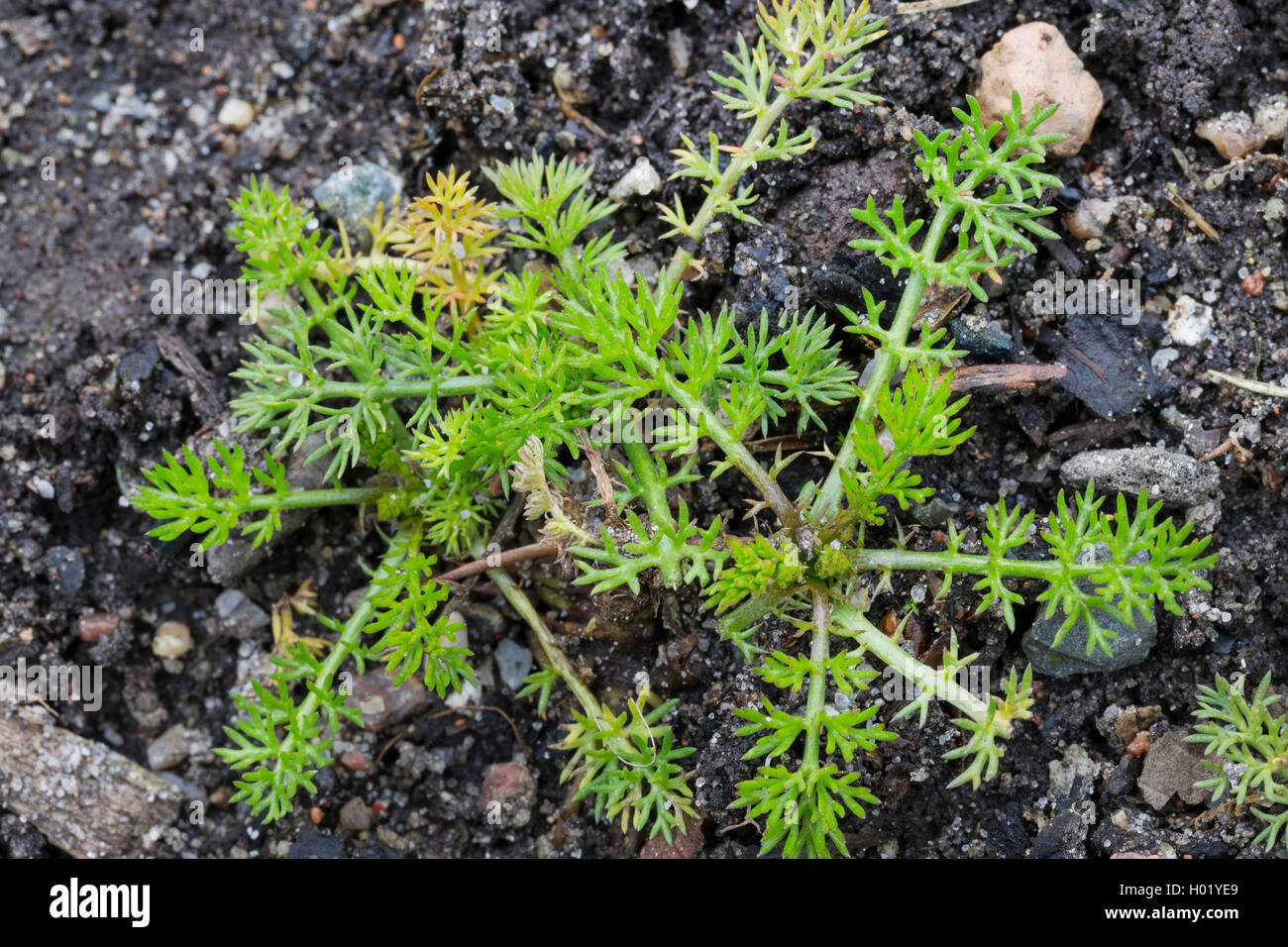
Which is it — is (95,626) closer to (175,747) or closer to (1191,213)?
(175,747)

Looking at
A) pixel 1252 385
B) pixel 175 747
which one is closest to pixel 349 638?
pixel 175 747

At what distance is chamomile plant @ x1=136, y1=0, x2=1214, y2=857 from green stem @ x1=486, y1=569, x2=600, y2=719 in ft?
0.04

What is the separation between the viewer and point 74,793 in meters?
3.87

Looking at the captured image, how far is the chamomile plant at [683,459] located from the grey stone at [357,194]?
26 cm

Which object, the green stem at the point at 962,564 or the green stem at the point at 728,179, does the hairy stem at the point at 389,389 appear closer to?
the green stem at the point at 728,179

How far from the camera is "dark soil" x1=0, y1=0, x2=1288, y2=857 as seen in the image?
353 cm

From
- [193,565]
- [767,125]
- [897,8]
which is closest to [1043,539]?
[767,125]

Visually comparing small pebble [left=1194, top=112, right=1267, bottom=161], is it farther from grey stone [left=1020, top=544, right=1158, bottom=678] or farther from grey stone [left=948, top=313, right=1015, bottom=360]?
grey stone [left=1020, top=544, right=1158, bottom=678]

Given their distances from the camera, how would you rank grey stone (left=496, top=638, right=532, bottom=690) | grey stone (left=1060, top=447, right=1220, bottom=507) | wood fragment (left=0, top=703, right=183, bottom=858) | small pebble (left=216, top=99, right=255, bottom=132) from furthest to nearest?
small pebble (left=216, top=99, right=255, bottom=132), grey stone (left=496, top=638, right=532, bottom=690), wood fragment (left=0, top=703, right=183, bottom=858), grey stone (left=1060, top=447, right=1220, bottom=507)

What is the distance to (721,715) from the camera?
11.7ft

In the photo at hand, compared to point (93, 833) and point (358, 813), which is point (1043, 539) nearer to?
point (358, 813)

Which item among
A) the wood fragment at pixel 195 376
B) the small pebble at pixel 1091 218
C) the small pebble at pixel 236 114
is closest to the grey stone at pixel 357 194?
the small pebble at pixel 236 114

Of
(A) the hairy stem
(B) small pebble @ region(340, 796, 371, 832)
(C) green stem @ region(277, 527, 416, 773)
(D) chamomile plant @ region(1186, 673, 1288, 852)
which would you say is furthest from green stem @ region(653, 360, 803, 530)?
(B) small pebble @ region(340, 796, 371, 832)

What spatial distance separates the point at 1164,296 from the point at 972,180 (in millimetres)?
989
